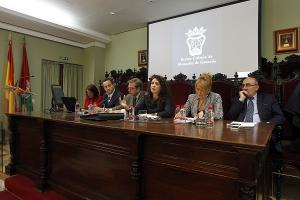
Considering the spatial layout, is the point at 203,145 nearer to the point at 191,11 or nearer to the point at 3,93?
the point at 191,11

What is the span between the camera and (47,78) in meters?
5.49

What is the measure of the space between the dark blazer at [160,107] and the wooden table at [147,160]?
2.18ft

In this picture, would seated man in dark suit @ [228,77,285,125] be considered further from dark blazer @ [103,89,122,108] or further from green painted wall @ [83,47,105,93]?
green painted wall @ [83,47,105,93]

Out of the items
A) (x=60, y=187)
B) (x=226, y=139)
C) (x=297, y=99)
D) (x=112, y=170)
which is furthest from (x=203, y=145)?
(x=297, y=99)

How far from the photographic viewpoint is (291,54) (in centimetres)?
337

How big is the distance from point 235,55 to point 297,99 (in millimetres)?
1615

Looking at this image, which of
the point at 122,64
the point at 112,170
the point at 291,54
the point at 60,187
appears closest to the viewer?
the point at 112,170

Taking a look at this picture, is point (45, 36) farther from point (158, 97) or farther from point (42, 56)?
point (158, 97)

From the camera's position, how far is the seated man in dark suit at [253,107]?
7.86ft

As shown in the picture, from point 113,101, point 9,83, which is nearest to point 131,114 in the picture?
point 113,101

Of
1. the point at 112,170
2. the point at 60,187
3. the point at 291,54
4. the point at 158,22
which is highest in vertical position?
the point at 158,22

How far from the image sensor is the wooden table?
1.11 m

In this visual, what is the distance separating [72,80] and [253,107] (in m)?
4.71

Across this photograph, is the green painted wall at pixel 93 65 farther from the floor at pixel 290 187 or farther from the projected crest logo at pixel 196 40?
the floor at pixel 290 187
